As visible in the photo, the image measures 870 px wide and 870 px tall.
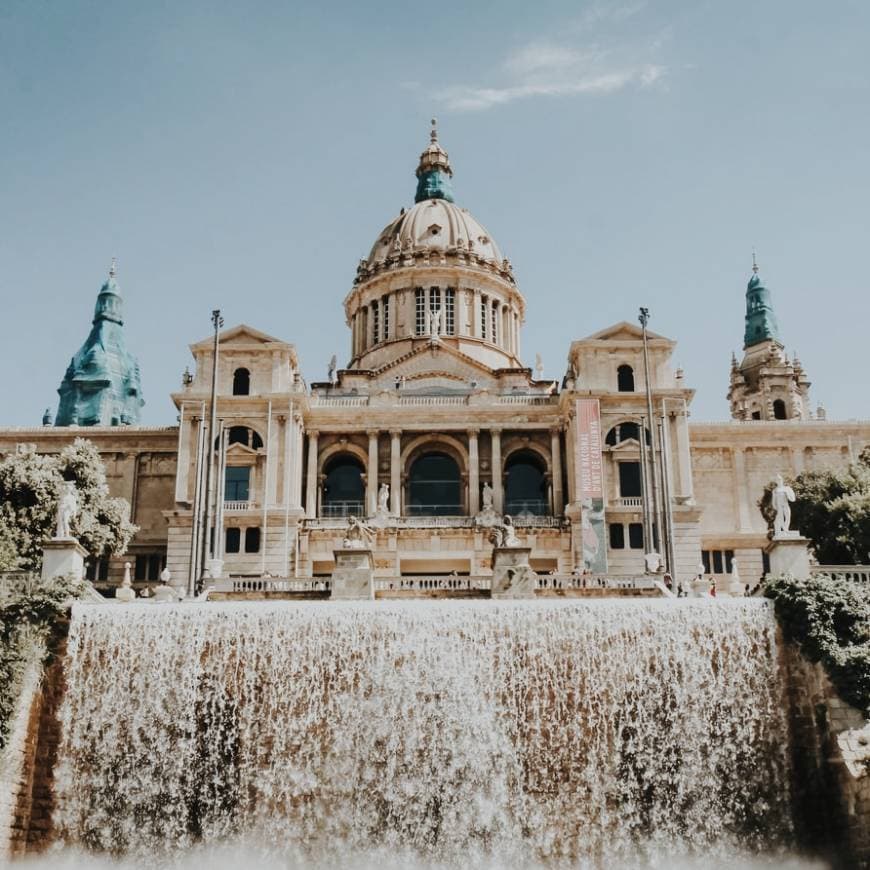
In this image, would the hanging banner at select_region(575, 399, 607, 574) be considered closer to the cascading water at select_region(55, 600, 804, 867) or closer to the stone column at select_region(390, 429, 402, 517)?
the stone column at select_region(390, 429, 402, 517)

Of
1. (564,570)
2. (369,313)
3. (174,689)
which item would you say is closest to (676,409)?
(564,570)

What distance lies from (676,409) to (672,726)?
2750 centimetres

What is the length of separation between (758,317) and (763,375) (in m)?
6.71

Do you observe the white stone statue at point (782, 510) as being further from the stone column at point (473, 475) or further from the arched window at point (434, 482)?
the arched window at point (434, 482)

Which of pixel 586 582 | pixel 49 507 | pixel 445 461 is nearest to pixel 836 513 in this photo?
pixel 586 582

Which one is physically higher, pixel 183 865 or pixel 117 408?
pixel 117 408

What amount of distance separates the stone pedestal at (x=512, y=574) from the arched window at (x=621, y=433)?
1915 centimetres

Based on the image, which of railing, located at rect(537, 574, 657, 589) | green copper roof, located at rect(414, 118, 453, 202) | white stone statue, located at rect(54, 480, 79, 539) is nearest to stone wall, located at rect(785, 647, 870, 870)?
railing, located at rect(537, 574, 657, 589)

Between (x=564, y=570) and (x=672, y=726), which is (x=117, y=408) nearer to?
(x=564, y=570)

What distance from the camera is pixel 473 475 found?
182ft

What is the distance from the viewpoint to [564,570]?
51000 mm

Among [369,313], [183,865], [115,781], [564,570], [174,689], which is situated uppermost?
[369,313]

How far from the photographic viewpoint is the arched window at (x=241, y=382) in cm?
5527

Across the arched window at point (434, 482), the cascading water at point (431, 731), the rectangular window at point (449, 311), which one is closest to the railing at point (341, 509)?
the arched window at point (434, 482)
